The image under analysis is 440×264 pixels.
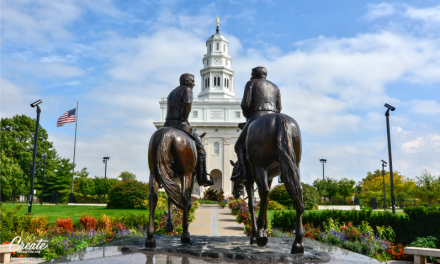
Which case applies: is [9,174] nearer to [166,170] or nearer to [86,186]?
[86,186]

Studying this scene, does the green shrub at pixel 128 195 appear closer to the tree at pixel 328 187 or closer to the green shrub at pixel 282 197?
the green shrub at pixel 282 197

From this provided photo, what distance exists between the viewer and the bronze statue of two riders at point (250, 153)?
5.77 metres

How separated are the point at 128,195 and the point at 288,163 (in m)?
24.1

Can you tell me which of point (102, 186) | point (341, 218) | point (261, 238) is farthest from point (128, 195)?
point (102, 186)

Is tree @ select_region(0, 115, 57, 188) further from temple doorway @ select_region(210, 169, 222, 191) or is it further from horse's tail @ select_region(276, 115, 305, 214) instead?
horse's tail @ select_region(276, 115, 305, 214)

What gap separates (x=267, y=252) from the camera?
6004 millimetres

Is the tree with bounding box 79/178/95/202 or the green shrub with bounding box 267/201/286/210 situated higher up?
the tree with bounding box 79/178/95/202

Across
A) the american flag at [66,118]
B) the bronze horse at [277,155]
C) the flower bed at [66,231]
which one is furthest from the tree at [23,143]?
the bronze horse at [277,155]

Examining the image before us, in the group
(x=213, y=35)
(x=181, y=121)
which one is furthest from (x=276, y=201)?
(x=213, y=35)

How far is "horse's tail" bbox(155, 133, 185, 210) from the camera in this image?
6348 millimetres

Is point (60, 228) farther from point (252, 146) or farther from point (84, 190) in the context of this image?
point (84, 190)

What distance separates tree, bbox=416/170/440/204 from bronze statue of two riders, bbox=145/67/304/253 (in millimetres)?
40077

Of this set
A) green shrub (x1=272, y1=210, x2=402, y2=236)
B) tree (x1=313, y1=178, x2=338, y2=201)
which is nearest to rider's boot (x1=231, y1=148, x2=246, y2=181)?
green shrub (x1=272, y1=210, x2=402, y2=236)

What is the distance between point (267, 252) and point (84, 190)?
52.8 m
